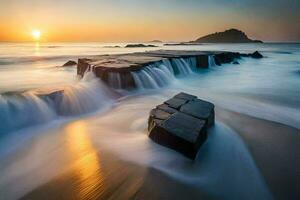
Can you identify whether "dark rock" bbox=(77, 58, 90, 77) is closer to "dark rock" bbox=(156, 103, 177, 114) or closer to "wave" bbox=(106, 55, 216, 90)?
"wave" bbox=(106, 55, 216, 90)

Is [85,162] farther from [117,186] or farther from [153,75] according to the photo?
[153,75]

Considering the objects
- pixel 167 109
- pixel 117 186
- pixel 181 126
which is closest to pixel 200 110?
pixel 167 109

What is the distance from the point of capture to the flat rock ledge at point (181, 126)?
365cm

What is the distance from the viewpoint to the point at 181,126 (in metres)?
3.96

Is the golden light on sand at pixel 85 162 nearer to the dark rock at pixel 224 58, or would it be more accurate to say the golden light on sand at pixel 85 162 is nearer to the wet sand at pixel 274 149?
the wet sand at pixel 274 149

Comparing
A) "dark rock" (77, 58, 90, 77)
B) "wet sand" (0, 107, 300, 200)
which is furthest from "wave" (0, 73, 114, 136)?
"dark rock" (77, 58, 90, 77)

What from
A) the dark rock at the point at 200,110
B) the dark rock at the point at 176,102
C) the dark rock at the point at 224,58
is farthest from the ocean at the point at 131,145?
the dark rock at the point at 224,58

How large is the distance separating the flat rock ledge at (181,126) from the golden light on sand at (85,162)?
1.00 meters

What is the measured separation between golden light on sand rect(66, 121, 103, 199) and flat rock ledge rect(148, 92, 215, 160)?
1.00 m

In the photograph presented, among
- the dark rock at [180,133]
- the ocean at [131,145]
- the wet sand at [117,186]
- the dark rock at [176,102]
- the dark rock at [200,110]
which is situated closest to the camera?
the wet sand at [117,186]

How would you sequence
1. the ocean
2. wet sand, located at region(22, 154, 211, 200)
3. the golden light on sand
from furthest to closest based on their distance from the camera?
1. the ocean
2. the golden light on sand
3. wet sand, located at region(22, 154, 211, 200)

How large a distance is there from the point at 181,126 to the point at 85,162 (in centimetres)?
149

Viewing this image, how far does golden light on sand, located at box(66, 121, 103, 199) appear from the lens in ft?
9.73

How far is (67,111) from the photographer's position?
617 centimetres
